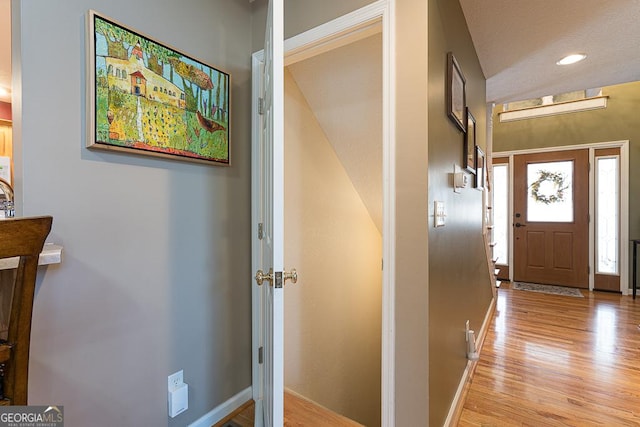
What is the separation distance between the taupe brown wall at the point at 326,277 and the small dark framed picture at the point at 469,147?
92 centimetres

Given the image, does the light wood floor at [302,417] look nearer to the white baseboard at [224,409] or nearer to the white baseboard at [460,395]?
the white baseboard at [224,409]

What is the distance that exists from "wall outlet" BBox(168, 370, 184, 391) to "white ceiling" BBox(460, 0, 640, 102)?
260 centimetres

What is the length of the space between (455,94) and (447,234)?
0.74 metres

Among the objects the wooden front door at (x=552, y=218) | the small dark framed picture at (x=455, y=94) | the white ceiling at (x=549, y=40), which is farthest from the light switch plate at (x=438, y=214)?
the wooden front door at (x=552, y=218)

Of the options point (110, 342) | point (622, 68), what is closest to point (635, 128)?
point (622, 68)

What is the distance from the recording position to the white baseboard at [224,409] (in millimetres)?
1592

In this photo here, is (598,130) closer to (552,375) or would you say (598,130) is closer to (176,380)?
(552,375)

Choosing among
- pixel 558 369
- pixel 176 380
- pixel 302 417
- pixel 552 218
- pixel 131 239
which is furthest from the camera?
pixel 552 218

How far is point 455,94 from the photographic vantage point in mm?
1641

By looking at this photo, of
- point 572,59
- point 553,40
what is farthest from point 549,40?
point 572,59

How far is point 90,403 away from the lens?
1.19 metres

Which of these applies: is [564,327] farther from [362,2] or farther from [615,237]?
[362,2]

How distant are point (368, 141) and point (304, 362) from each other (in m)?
1.68

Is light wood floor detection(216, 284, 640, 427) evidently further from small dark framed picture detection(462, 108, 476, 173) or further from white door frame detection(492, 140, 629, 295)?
small dark framed picture detection(462, 108, 476, 173)
